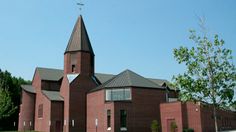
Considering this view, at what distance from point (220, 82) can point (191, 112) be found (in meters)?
25.2

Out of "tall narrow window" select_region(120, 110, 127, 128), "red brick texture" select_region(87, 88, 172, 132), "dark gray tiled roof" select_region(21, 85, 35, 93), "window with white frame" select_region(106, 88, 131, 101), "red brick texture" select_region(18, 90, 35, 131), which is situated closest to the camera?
"tall narrow window" select_region(120, 110, 127, 128)

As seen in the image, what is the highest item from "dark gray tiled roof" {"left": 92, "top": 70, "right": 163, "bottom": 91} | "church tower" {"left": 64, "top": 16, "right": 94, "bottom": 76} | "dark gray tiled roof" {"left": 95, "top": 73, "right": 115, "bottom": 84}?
"church tower" {"left": 64, "top": 16, "right": 94, "bottom": 76}

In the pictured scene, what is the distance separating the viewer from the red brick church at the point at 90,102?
44219mm

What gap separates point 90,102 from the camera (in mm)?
51031

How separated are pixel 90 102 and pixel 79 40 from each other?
1156 cm

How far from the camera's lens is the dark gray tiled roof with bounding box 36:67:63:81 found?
6039 centimetres

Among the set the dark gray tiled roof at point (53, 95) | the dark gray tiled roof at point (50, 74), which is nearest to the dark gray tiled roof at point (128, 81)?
the dark gray tiled roof at point (53, 95)

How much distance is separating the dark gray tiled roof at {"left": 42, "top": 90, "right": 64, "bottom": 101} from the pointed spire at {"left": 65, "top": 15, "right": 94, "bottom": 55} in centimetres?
825

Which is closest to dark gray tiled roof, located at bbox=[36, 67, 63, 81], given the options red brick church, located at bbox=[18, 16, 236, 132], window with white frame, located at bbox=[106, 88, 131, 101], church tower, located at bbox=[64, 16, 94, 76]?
red brick church, located at bbox=[18, 16, 236, 132]

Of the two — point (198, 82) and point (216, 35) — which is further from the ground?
point (216, 35)

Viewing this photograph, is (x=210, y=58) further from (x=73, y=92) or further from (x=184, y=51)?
(x=73, y=92)

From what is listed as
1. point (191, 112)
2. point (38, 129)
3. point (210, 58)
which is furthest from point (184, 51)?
point (38, 129)

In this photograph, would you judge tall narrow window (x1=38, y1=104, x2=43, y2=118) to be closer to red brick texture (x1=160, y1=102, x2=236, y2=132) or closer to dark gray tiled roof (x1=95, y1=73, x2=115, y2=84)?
dark gray tiled roof (x1=95, y1=73, x2=115, y2=84)

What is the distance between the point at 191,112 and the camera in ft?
137
